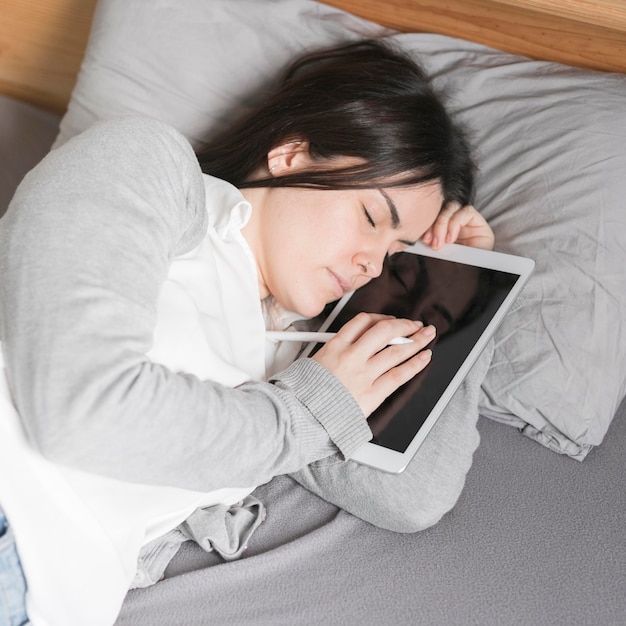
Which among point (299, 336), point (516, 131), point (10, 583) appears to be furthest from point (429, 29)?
point (10, 583)

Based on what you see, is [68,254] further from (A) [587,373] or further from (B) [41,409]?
(A) [587,373]

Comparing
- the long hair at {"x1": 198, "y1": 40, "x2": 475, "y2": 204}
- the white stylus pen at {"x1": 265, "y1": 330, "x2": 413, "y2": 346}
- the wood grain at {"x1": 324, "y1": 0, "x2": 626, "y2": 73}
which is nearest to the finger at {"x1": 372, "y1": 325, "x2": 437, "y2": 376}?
the white stylus pen at {"x1": 265, "y1": 330, "x2": 413, "y2": 346}

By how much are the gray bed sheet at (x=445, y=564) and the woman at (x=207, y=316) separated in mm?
39

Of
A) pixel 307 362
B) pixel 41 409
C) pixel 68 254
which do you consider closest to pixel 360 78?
pixel 307 362

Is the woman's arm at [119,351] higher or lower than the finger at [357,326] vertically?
higher

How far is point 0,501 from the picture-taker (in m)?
0.81

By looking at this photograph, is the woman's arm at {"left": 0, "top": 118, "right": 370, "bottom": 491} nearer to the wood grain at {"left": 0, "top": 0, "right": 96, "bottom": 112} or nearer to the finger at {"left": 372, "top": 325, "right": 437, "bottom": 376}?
the finger at {"left": 372, "top": 325, "right": 437, "bottom": 376}

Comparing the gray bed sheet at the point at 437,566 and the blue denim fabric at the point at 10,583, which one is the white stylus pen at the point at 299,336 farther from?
the blue denim fabric at the point at 10,583

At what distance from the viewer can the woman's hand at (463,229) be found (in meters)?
1.21

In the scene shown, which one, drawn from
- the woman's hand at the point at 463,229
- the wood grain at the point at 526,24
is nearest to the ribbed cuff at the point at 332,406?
the woman's hand at the point at 463,229

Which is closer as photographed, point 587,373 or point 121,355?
point 121,355

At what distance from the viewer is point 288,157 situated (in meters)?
1.17

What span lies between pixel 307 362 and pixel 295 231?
0.21m

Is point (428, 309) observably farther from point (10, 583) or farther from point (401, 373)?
point (10, 583)
